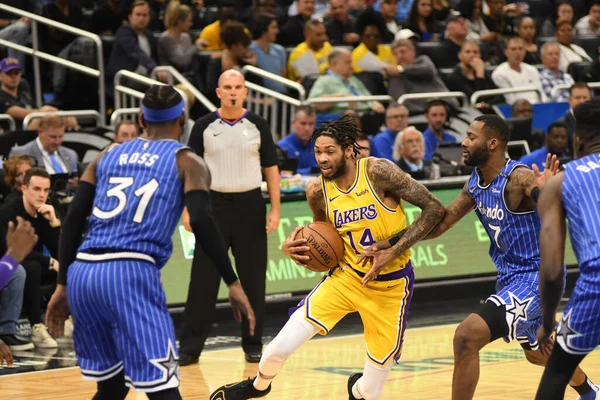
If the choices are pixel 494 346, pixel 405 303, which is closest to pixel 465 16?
pixel 494 346

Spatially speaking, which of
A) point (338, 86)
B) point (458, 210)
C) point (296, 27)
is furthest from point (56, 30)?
point (458, 210)

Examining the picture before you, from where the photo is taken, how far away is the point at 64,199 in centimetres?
1182

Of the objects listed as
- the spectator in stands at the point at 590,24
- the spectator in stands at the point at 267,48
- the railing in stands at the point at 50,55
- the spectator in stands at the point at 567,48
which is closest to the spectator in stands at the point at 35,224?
the railing in stands at the point at 50,55

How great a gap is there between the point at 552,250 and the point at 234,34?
30.7 ft

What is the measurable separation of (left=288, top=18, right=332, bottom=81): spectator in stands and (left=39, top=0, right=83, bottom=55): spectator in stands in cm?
290

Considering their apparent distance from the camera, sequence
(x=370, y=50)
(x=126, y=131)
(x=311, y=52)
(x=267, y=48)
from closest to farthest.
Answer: (x=126, y=131) → (x=267, y=48) → (x=311, y=52) → (x=370, y=50)

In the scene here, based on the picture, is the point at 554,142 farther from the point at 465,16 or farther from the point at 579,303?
the point at 579,303

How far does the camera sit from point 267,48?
1546cm

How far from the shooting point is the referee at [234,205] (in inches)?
404

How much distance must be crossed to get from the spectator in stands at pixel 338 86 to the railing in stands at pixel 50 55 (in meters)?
2.61

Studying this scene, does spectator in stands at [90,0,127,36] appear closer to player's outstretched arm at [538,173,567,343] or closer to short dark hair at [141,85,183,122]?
short dark hair at [141,85,183,122]

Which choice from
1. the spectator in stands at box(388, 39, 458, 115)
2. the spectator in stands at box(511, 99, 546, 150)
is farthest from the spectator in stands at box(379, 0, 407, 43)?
the spectator in stands at box(511, 99, 546, 150)

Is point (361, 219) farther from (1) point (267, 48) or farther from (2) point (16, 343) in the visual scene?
(1) point (267, 48)

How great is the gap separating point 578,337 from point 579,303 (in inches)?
6.3
